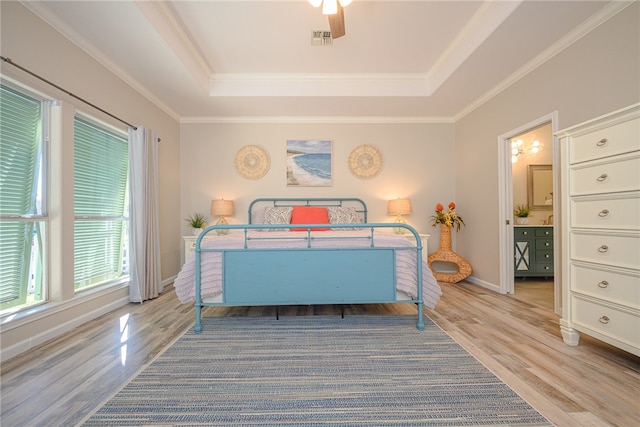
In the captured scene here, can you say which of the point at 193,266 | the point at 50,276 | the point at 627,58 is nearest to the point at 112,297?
the point at 50,276

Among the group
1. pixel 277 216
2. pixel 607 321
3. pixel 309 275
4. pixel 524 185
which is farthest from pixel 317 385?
pixel 524 185

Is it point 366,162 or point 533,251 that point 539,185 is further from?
point 366,162

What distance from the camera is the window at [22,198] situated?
1929 mm

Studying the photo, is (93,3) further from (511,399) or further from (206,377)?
(511,399)

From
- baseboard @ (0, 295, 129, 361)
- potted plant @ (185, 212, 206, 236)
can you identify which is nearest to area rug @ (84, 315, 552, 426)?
baseboard @ (0, 295, 129, 361)

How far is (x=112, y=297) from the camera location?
9.24 ft

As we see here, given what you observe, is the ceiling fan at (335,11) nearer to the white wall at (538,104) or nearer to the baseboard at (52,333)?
the white wall at (538,104)

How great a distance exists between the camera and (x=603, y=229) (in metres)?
1.69

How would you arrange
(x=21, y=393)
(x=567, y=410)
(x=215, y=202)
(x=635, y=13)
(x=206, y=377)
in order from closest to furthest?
(x=567, y=410) < (x=21, y=393) < (x=206, y=377) < (x=635, y=13) < (x=215, y=202)

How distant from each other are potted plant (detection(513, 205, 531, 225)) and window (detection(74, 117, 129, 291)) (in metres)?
5.28

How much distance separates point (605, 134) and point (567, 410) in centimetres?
156

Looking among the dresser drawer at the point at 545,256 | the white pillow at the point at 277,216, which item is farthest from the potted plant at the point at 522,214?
the white pillow at the point at 277,216

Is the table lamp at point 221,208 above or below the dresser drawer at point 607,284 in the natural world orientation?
above

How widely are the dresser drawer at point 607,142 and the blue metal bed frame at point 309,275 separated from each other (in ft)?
3.85
